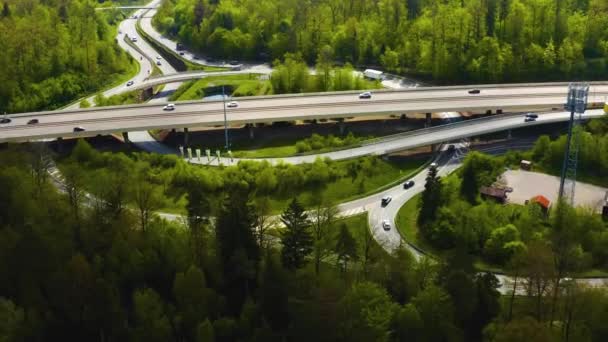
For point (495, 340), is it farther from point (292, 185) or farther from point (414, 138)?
point (414, 138)

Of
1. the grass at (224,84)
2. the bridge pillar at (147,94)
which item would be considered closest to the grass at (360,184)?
the grass at (224,84)

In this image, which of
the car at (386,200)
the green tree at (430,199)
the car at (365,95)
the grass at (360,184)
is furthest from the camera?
the car at (365,95)

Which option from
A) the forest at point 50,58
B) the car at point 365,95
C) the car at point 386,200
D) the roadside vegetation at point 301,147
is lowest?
the car at point 386,200

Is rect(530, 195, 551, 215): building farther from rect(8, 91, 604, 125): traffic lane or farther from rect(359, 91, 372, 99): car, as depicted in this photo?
rect(359, 91, 372, 99): car

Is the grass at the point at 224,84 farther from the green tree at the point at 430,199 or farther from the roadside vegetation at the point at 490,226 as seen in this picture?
the green tree at the point at 430,199

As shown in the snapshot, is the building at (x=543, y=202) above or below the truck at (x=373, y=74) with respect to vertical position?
below

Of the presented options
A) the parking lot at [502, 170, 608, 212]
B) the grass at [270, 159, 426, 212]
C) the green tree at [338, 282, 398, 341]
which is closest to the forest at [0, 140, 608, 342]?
the green tree at [338, 282, 398, 341]
